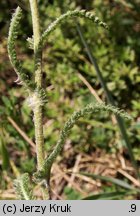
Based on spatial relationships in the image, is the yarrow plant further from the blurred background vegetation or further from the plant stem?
the blurred background vegetation

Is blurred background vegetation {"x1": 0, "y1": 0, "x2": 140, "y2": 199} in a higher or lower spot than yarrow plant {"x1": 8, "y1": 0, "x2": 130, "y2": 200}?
higher

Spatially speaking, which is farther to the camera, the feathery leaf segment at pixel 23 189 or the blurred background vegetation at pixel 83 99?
the blurred background vegetation at pixel 83 99

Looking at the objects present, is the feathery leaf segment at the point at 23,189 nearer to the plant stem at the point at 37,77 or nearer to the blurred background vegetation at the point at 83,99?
the plant stem at the point at 37,77

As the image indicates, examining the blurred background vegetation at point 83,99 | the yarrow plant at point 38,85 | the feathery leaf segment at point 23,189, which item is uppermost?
the blurred background vegetation at point 83,99

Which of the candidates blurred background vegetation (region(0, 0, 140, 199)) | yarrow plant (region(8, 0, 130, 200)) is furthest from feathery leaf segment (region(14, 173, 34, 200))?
blurred background vegetation (region(0, 0, 140, 199))

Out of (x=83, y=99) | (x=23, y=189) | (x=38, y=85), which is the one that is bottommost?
(x=23, y=189)

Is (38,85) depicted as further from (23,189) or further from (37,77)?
(23,189)

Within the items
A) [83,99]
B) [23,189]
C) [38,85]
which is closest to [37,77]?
[38,85]

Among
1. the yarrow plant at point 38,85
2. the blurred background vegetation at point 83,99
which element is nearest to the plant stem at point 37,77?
the yarrow plant at point 38,85

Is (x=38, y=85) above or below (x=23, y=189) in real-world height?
above

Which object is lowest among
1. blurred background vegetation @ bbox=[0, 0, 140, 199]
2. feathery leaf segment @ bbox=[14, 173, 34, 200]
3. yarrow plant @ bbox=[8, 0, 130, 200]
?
feathery leaf segment @ bbox=[14, 173, 34, 200]
